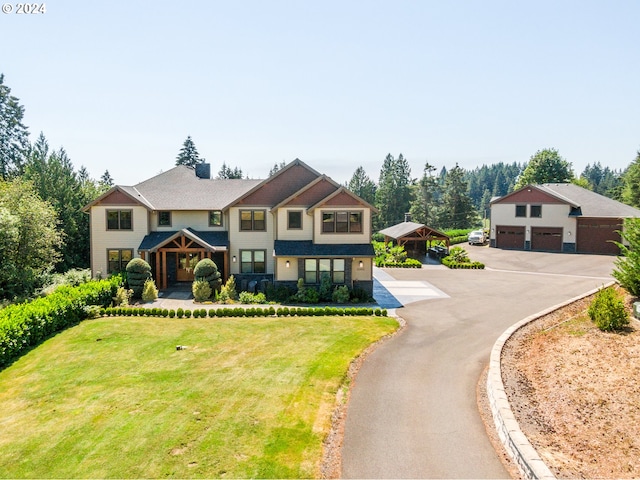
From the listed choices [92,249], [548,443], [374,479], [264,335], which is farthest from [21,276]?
[548,443]

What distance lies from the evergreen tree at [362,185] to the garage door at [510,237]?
32184mm

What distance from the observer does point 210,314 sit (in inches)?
819

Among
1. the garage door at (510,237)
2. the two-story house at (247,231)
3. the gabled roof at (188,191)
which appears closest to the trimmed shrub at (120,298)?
the two-story house at (247,231)

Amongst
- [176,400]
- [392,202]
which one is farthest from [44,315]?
[392,202]

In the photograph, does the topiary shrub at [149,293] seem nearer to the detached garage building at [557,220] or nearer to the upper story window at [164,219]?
the upper story window at [164,219]

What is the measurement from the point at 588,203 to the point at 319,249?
34635mm

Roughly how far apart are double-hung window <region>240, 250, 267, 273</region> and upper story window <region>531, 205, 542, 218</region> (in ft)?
106

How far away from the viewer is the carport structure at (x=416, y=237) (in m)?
40.2

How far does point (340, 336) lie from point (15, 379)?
11.3 metres

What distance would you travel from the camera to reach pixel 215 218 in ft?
94.1

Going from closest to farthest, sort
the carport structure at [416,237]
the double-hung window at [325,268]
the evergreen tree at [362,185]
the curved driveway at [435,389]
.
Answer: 1. the curved driveway at [435,389]
2. the double-hung window at [325,268]
3. the carport structure at [416,237]
4. the evergreen tree at [362,185]

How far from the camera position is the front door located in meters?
28.6

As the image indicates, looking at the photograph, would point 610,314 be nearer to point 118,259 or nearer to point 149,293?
point 149,293

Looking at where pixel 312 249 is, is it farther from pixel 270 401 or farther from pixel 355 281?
pixel 270 401
